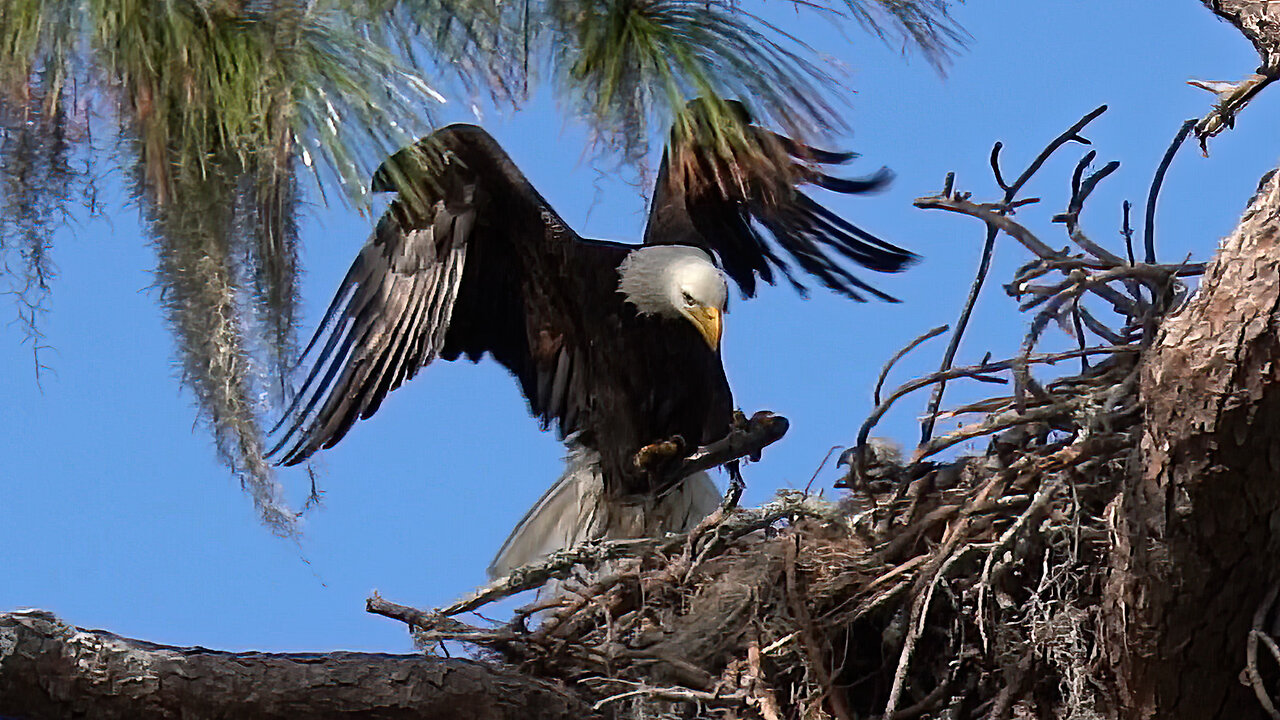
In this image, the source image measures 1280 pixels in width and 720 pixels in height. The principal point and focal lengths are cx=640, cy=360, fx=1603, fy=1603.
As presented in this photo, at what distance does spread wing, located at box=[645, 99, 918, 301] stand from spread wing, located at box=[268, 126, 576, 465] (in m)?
0.41

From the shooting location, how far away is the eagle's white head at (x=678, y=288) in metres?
3.53

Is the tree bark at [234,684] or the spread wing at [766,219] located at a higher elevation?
the spread wing at [766,219]

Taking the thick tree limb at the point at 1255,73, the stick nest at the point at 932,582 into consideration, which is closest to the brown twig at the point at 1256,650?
the stick nest at the point at 932,582

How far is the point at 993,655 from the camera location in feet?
7.38

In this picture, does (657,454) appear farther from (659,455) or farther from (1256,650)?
(1256,650)

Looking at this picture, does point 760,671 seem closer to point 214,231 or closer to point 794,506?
point 794,506

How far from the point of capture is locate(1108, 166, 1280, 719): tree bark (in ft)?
5.67

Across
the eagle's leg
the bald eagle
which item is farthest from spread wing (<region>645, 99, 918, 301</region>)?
the eagle's leg

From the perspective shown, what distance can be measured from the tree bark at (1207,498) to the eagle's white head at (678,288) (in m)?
1.62

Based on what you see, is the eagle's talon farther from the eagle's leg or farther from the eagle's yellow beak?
the eagle's yellow beak

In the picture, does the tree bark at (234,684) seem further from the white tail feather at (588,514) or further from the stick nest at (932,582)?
the white tail feather at (588,514)

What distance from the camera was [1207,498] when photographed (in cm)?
185

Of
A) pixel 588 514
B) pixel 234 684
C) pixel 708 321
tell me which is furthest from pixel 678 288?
pixel 234 684

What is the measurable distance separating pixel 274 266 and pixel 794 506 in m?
1.05
